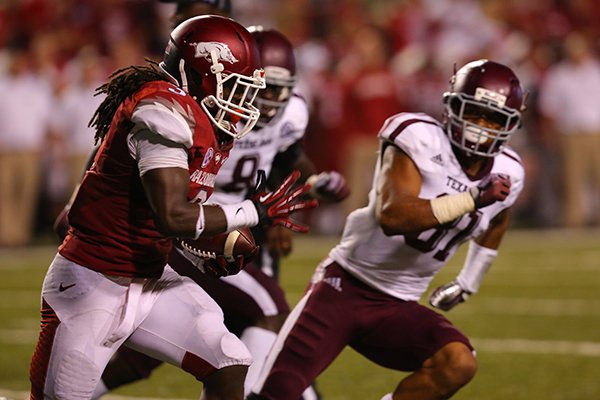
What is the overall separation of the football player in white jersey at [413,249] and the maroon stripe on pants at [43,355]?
0.89m

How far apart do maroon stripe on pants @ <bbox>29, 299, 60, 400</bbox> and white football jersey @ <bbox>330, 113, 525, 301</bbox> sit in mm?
1245

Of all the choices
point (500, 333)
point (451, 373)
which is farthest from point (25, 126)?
point (451, 373)

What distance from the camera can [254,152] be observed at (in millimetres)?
4695

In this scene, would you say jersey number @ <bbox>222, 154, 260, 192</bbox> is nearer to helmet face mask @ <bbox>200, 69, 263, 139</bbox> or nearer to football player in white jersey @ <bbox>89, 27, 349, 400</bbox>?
football player in white jersey @ <bbox>89, 27, 349, 400</bbox>

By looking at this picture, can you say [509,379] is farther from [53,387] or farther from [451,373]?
[53,387]

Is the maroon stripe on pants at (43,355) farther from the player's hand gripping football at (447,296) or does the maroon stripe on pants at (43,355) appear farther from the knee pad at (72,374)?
the player's hand gripping football at (447,296)

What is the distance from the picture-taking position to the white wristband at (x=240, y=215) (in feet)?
10.5

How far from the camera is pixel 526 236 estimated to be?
36.6 feet

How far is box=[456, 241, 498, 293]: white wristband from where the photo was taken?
4.33m

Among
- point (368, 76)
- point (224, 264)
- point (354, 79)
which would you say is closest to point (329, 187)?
point (224, 264)

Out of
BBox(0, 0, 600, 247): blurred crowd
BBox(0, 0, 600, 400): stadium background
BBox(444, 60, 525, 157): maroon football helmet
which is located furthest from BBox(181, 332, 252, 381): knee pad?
BBox(0, 0, 600, 247): blurred crowd

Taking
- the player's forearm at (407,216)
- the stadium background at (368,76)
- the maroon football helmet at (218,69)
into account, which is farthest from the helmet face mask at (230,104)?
the stadium background at (368,76)

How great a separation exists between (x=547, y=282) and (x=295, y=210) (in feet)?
17.9

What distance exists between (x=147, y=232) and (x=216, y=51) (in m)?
0.55
